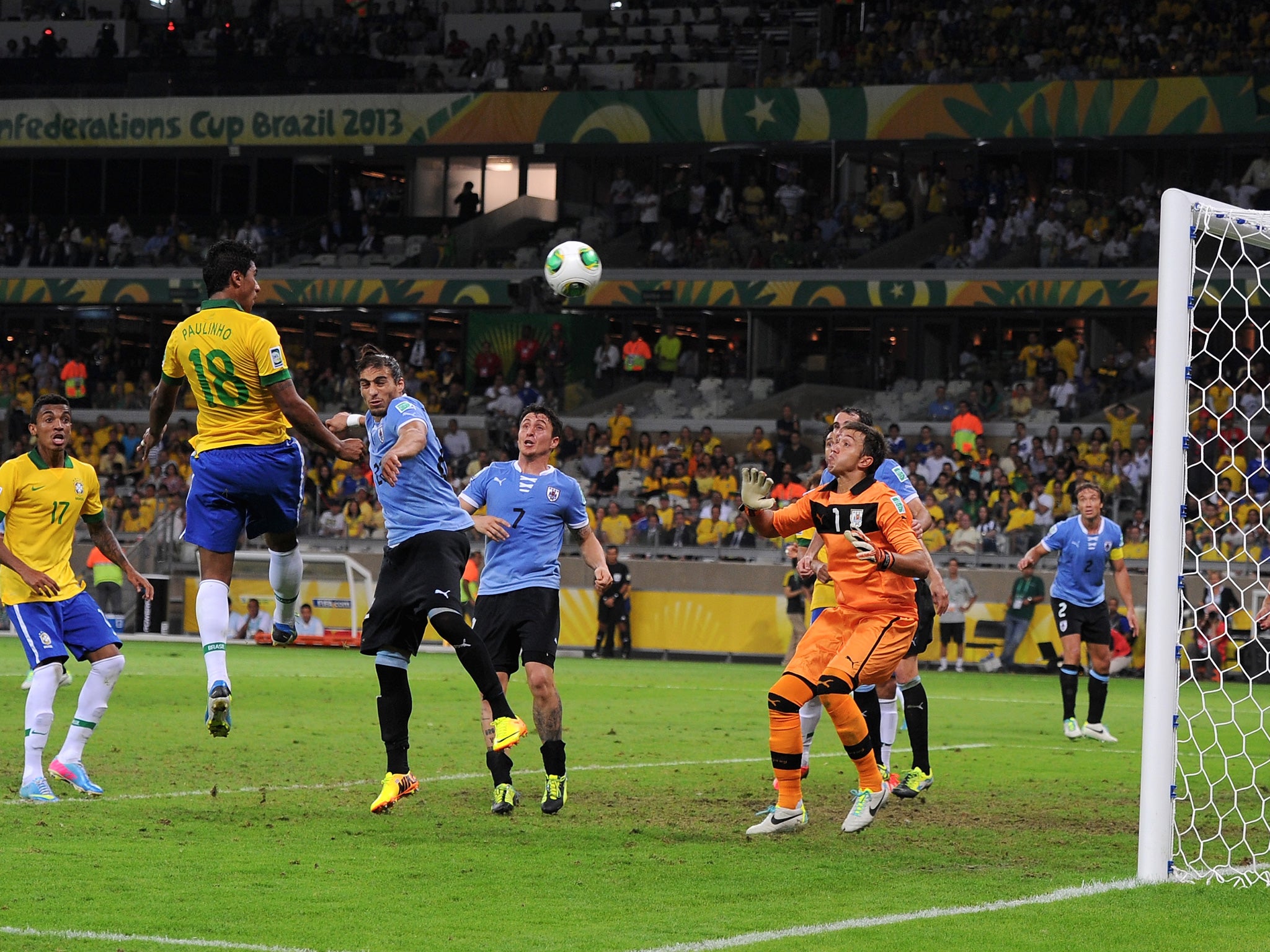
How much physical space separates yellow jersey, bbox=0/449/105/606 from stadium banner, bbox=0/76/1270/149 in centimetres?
2893

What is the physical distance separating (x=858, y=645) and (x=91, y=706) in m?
4.97

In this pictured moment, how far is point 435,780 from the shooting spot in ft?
37.8

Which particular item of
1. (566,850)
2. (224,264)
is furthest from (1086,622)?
(224,264)

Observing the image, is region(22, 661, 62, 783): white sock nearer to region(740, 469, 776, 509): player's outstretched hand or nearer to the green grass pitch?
the green grass pitch

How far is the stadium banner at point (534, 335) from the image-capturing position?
40.1 m

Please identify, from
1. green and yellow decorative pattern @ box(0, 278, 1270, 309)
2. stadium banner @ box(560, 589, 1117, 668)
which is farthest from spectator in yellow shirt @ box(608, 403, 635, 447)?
stadium banner @ box(560, 589, 1117, 668)

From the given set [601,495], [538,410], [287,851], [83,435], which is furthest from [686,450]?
[287,851]

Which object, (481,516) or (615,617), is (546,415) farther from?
(615,617)

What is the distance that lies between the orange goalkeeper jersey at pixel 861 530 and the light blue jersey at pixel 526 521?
A: 5.03 ft

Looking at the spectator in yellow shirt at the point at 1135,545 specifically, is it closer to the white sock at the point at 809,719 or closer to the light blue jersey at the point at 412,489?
the white sock at the point at 809,719

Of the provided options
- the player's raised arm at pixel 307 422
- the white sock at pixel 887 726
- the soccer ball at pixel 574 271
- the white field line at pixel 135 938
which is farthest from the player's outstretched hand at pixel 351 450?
the soccer ball at pixel 574 271

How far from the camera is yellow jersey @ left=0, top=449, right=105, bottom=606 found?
10.6 metres

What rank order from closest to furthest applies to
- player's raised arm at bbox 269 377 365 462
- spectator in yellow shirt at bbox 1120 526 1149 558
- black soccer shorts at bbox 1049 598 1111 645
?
player's raised arm at bbox 269 377 365 462
black soccer shorts at bbox 1049 598 1111 645
spectator in yellow shirt at bbox 1120 526 1149 558

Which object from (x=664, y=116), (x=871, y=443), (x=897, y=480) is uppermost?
(x=664, y=116)
